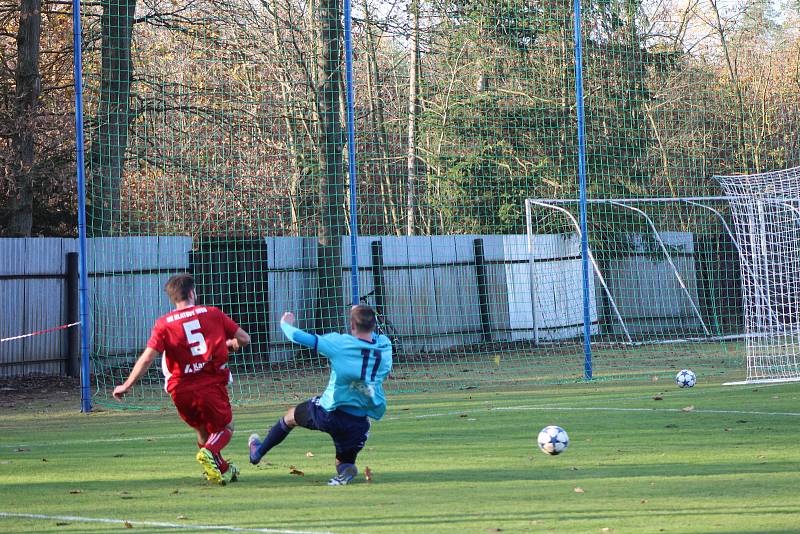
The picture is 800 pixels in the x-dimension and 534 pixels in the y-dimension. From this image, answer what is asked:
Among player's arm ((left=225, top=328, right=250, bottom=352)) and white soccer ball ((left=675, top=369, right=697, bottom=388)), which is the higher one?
player's arm ((left=225, top=328, right=250, bottom=352))

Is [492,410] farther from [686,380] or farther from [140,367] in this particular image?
[140,367]

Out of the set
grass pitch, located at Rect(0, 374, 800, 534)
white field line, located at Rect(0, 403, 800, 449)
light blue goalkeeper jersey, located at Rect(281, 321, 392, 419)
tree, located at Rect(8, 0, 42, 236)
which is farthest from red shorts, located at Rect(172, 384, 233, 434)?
tree, located at Rect(8, 0, 42, 236)

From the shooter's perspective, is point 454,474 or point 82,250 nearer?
point 454,474

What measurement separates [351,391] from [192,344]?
4.03 feet

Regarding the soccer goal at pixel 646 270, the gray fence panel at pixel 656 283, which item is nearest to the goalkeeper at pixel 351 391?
the soccer goal at pixel 646 270

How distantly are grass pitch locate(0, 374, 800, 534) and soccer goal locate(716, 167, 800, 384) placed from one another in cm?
319

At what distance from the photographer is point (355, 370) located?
299 inches

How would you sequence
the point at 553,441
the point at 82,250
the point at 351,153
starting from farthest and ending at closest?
the point at 351,153 → the point at 82,250 → the point at 553,441

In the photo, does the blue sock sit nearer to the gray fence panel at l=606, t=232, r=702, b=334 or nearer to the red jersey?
the red jersey

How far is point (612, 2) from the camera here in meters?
22.8

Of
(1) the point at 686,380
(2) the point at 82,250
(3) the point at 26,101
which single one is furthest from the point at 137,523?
(3) the point at 26,101

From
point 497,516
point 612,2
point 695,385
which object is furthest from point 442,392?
point 612,2

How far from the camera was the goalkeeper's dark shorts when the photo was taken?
25.4 feet

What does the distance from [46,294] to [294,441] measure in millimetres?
9100
